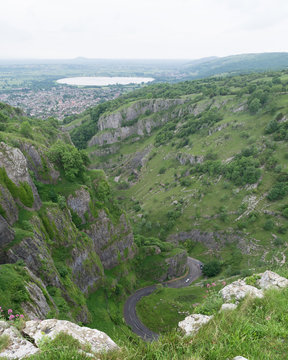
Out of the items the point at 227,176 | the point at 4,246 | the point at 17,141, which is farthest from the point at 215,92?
the point at 4,246

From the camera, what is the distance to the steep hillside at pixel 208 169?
3703 inches

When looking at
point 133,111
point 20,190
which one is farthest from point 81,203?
point 133,111

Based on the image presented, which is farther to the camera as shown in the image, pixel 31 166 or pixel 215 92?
pixel 215 92

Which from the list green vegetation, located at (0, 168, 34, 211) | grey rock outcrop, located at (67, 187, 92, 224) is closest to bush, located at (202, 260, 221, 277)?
grey rock outcrop, located at (67, 187, 92, 224)

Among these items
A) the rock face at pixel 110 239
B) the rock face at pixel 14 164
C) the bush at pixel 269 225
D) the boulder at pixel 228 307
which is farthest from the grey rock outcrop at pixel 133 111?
the boulder at pixel 228 307

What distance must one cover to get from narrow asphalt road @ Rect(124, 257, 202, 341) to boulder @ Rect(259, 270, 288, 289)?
884 inches

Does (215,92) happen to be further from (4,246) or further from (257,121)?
(4,246)

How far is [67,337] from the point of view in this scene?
9812 millimetres

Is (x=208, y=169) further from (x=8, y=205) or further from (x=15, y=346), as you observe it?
(x=15, y=346)

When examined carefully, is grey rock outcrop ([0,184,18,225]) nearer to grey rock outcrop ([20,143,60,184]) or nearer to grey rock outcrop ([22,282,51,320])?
grey rock outcrop ([20,143,60,184])

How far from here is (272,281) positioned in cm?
1717

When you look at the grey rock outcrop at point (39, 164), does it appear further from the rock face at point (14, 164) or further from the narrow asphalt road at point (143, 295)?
the narrow asphalt road at point (143, 295)

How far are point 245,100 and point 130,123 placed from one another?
322 ft

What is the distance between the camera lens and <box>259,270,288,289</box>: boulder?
1627cm
